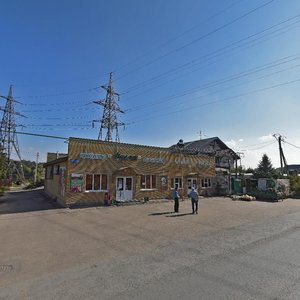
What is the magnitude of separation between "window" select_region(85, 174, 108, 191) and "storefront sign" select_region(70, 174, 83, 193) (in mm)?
635

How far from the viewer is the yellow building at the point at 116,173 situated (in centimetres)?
2025

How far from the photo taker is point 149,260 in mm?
7688

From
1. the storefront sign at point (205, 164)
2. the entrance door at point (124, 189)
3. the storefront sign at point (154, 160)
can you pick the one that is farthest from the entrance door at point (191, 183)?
the entrance door at point (124, 189)

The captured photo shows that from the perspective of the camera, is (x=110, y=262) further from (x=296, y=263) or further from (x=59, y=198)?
(x=59, y=198)

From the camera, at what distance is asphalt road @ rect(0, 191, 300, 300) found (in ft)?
18.2

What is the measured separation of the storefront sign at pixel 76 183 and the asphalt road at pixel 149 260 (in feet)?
20.3

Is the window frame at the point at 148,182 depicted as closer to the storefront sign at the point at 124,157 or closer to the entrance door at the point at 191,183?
the storefront sign at the point at 124,157

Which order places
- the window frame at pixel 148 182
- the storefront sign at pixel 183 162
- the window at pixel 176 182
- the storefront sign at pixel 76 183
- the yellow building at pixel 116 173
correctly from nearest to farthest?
the storefront sign at pixel 76 183, the yellow building at pixel 116 173, the window frame at pixel 148 182, the window at pixel 176 182, the storefront sign at pixel 183 162

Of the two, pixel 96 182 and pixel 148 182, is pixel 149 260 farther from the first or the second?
pixel 148 182

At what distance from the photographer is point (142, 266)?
23.5ft

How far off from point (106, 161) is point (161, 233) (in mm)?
11740

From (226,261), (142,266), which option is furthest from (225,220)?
(142,266)

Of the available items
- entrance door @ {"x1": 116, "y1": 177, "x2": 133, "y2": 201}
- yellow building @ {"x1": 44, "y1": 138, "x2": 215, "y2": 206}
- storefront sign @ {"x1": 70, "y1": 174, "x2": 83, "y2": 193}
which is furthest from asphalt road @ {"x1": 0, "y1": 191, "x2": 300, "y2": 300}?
entrance door @ {"x1": 116, "y1": 177, "x2": 133, "y2": 201}

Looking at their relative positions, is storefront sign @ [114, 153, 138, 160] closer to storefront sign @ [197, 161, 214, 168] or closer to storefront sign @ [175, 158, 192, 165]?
storefront sign @ [175, 158, 192, 165]
